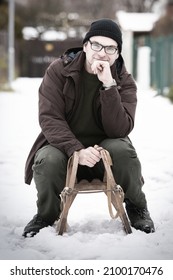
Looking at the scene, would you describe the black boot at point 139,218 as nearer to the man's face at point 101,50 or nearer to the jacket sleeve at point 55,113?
the jacket sleeve at point 55,113

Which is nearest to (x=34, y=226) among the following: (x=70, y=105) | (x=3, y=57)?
(x=70, y=105)

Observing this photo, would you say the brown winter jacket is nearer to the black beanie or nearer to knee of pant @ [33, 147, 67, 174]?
knee of pant @ [33, 147, 67, 174]

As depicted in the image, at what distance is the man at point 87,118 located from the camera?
2.40 metres

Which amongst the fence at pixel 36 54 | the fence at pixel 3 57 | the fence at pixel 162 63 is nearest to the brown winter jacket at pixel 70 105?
the fence at pixel 162 63

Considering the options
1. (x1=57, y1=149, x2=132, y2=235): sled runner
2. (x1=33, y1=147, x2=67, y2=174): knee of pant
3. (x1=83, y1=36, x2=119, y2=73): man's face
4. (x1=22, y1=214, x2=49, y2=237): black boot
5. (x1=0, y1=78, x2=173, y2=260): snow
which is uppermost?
(x1=83, y1=36, x2=119, y2=73): man's face

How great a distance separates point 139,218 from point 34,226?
45 centimetres

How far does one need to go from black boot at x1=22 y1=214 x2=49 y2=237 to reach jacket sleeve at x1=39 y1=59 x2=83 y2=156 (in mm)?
346

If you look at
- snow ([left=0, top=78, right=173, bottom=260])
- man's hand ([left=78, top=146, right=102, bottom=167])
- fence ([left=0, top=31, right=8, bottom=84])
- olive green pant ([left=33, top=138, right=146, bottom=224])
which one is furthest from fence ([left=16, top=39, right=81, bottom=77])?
man's hand ([left=78, top=146, right=102, bottom=167])

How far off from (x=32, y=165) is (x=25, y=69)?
46.7ft

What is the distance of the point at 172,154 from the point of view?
4711 millimetres

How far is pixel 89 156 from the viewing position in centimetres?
240

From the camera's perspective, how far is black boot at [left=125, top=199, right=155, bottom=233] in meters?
2.62

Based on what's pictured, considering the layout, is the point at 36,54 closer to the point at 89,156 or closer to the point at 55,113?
the point at 55,113
